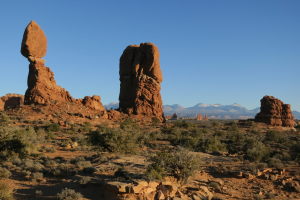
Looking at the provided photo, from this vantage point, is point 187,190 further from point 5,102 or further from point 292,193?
point 5,102

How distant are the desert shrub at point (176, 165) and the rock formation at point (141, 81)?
91.9ft

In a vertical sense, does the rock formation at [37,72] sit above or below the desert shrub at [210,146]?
above

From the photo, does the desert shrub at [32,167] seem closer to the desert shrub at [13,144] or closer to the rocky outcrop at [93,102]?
the desert shrub at [13,144]

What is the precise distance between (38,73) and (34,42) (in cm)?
410

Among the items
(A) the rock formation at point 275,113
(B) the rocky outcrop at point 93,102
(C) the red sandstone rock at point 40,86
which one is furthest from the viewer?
A: (A) the rock formation at point 275,113

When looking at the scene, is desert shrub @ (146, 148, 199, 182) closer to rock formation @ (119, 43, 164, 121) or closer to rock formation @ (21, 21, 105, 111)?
rock formation @ (21, 21, 105, 111)

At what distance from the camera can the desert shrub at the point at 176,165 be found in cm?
1173

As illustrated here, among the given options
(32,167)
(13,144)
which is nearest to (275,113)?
(13,144)

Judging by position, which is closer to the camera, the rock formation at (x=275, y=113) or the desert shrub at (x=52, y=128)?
the desert shrub at (x=52, y=128)

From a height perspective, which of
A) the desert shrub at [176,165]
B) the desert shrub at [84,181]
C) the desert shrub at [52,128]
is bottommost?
the desert shrub at [84,181]

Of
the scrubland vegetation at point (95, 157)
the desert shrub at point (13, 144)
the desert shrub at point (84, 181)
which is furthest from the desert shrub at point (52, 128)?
the desert shrub at point (84, 181)

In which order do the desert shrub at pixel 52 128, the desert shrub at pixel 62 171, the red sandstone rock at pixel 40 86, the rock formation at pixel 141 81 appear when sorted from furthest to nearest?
the rock formation at pixel 141 81 < the red sandstone rock at pixel 40 86 < the desert shrub at pixel 52 128 < the desert shrub at pixel 62 171

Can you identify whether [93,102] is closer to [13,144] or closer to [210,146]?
[210,146]

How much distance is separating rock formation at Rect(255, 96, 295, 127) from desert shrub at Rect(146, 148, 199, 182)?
119 ft
